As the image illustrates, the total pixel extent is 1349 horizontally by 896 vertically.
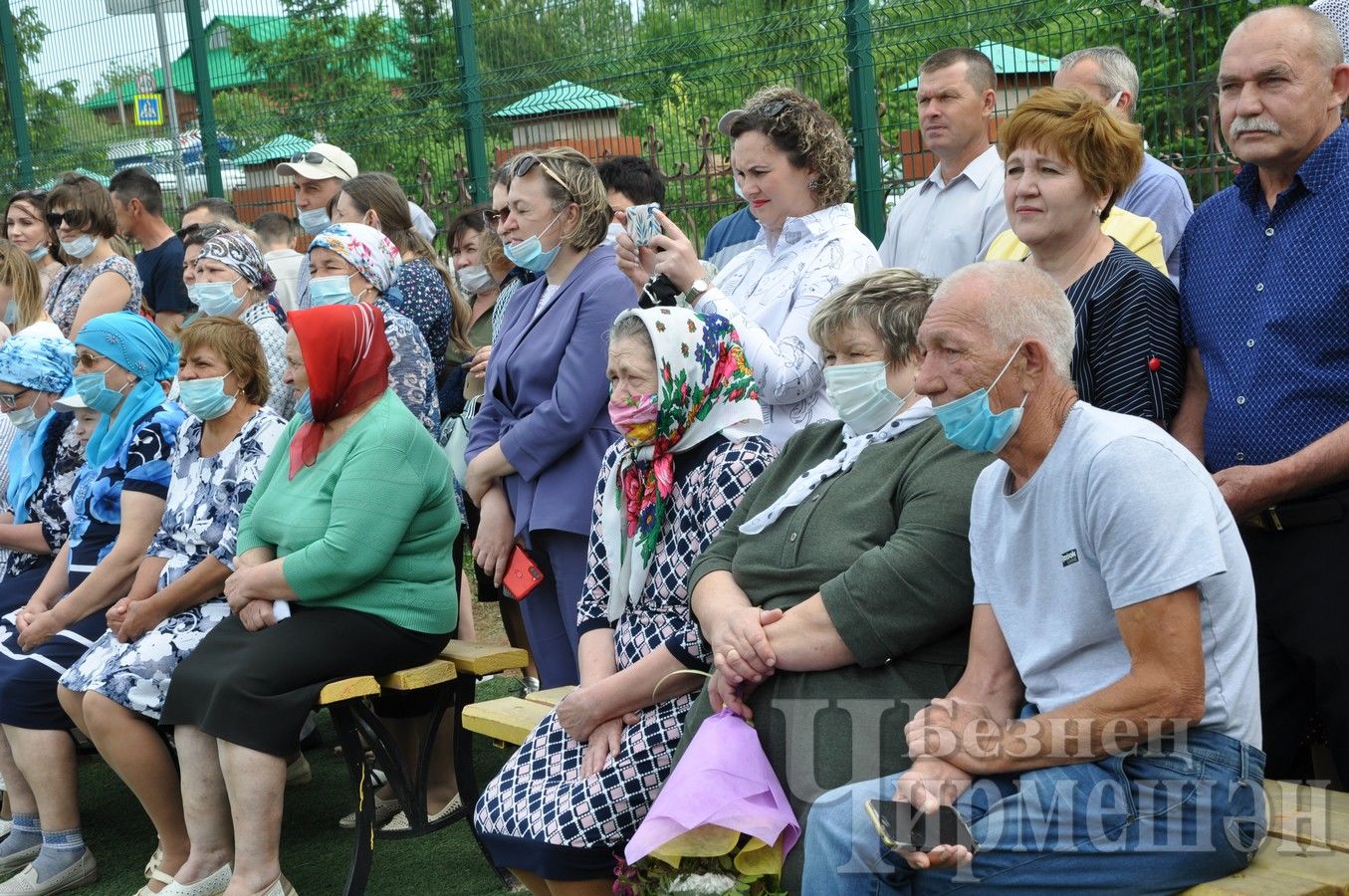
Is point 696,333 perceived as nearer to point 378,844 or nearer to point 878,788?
point 878,788

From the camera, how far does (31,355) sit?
605 cm

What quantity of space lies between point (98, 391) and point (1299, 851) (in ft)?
15.1

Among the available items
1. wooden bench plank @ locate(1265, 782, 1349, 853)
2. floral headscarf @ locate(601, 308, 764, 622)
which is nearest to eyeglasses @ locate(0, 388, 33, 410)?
floral headscarf @ locate(601, 308, 764, 622)

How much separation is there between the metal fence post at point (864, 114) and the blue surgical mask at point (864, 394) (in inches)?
107

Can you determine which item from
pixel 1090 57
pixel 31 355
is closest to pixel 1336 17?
pixel 1090 57

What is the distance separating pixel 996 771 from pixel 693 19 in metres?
4.76

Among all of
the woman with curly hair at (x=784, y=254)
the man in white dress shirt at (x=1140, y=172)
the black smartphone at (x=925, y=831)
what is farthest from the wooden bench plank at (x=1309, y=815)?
the woman with curly hair at (x=784, y=254)

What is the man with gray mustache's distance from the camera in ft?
9.98

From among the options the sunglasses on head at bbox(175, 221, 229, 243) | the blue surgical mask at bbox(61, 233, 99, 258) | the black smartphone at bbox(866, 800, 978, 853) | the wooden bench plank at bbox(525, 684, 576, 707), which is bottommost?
the wooden bench plank at bbox(525, 684, 576, 707)

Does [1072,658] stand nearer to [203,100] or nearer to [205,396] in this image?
[205,396]

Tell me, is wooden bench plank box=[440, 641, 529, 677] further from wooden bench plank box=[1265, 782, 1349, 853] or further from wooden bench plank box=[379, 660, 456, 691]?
wooden bench plank box=[1265, 782, 1349, 853]

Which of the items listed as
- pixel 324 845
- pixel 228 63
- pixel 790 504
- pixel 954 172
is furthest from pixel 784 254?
pixel 228 63

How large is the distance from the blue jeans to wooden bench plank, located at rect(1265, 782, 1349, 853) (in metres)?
0.12

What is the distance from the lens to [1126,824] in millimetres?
2516
